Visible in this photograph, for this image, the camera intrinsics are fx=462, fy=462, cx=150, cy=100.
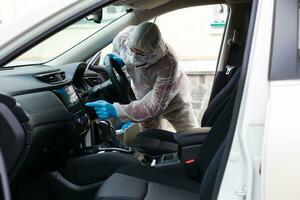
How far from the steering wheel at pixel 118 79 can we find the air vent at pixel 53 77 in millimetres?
395

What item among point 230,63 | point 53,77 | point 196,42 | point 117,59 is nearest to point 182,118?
point 230,63

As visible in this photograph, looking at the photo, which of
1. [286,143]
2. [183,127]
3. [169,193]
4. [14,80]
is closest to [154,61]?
[183,127]

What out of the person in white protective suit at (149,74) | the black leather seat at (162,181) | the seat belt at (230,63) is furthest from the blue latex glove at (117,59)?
the black leather seat at (162,181)

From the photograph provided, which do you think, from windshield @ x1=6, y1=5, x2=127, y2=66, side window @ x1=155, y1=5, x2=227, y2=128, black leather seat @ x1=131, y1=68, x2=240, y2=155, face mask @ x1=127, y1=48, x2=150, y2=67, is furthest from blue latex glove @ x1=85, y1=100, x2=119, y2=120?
side window @ x1=155, y1=5, x2=227, y2=128

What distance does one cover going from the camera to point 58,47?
164 inches

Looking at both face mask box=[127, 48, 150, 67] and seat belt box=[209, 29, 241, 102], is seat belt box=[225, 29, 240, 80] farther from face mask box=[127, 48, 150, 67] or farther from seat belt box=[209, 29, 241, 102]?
face mask box=[127, 48, 150, 67]

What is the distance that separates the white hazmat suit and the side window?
221 centimetres

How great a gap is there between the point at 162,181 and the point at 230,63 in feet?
4.61

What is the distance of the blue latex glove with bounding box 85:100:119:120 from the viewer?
2539 mm

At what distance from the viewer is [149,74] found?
9.46 ft

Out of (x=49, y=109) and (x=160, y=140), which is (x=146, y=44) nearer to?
(x=160, y=140)

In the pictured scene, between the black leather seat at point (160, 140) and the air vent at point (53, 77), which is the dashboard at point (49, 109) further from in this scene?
the black leather seat at point (160, 140)

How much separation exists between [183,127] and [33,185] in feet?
3.82

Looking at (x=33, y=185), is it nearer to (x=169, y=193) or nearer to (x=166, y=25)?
(x=169, y=193)
